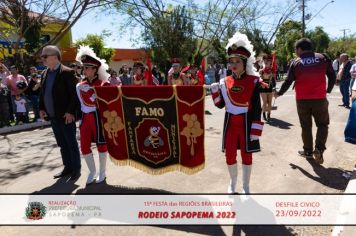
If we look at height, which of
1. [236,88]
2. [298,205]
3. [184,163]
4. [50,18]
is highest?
[50,18]

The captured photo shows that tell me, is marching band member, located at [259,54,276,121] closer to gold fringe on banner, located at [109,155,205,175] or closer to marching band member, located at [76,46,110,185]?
gold fringe on banner, located at [109,155,205,175]

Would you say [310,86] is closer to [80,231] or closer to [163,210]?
[163,210]

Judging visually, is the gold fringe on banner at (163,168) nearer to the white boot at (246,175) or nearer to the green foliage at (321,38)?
the white boot at (246,175)

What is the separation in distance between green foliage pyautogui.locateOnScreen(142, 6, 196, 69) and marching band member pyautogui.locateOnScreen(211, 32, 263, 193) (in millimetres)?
20474

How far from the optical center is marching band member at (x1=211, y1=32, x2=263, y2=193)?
4582 millimetres

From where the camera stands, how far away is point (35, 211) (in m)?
4.57

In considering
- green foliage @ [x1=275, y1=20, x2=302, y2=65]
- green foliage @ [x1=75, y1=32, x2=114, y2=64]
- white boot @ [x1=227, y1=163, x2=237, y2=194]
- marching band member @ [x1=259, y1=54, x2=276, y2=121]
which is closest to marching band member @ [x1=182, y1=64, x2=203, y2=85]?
marching band member @ [x1=259, y1=54, x2=276, y2=121]

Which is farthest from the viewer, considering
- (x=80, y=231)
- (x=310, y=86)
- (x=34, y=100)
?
(x=34, y=100)

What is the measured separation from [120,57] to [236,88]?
43306 millimetres

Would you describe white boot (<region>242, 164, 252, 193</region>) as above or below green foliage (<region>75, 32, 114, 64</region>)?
below

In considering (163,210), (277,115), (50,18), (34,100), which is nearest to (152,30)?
(50,18)

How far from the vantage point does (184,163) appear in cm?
488

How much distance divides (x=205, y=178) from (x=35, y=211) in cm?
245

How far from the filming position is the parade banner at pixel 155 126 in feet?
15.3
